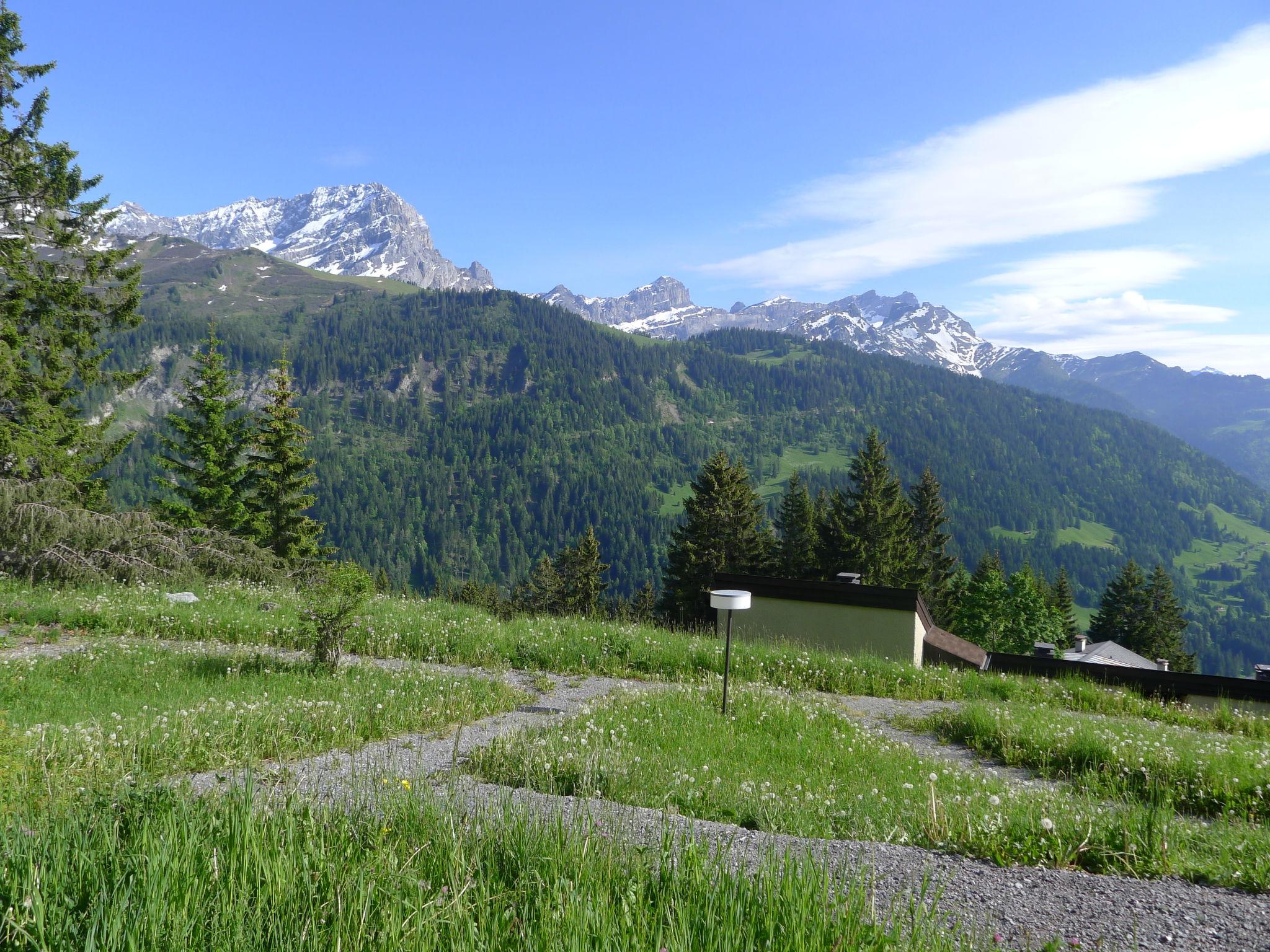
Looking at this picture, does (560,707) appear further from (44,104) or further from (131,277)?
(131,277)

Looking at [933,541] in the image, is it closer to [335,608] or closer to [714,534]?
[714,534]

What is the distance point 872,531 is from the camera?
53.1m

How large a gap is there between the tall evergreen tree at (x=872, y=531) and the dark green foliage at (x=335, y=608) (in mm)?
44692

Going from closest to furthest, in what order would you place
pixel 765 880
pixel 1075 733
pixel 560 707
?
pixel 765 880 → pixel 1075 733 → pixel 560 707

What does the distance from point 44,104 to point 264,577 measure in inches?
543

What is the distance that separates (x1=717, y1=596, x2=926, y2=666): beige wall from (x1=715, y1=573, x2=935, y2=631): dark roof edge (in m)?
0.12

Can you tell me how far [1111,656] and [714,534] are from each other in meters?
44.9

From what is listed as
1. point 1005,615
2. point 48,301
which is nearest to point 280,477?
point 48,301

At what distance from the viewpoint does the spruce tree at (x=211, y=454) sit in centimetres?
3362

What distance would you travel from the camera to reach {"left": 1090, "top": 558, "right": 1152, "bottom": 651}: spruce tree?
6938 centimetres

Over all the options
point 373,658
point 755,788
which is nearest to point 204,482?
point 373,658

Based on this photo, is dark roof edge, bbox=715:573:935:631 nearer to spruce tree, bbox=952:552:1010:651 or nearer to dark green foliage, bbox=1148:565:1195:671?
spruce tree, bbox=952:552:1010:651

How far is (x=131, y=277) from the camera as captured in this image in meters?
24.6

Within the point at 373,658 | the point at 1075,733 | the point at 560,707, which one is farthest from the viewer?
the point at 373,658
